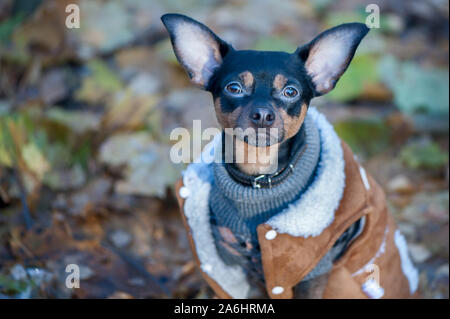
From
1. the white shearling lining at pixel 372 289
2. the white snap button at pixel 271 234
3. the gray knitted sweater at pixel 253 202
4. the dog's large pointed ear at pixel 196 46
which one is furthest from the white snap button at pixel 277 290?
the dog's large pointed ear at pixel 196 46

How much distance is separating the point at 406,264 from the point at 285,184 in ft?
2.84

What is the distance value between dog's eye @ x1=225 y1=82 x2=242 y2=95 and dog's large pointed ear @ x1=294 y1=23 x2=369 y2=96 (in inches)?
12.3

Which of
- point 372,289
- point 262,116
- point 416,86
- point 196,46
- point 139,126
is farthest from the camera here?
point 416,86

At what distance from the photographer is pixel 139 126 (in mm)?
3816

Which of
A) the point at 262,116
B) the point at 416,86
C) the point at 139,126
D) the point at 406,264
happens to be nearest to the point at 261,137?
the point at 262,116

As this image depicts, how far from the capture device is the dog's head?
6.95ft

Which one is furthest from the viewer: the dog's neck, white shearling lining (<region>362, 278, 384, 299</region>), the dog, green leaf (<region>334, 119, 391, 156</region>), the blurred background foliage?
green leaf (<region>334, 119, 391, 156</region>)

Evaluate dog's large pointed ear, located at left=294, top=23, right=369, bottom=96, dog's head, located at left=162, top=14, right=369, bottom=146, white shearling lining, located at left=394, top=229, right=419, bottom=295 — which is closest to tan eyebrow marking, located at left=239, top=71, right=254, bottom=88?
dog's head, located at left=162, top=14, right=369, bottom=146

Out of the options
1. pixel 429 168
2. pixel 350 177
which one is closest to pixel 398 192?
pixel 429 168

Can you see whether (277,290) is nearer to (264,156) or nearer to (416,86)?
(264,156)

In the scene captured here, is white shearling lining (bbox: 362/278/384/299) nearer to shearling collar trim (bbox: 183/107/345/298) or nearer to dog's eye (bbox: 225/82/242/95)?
shearling collar trim (bbox: 183/107/345/298)

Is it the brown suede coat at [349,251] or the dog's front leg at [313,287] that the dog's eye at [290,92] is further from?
the dog's front leg at [313,287]

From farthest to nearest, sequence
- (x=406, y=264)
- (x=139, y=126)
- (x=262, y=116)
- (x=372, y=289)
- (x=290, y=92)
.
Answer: (x=139, y=126), (x=406, y=264), (x=372, y=289), (x=290, y=92), (x=262, y=116)
